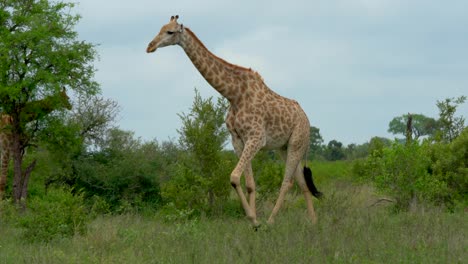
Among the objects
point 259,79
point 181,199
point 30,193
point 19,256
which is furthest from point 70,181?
point 19,256

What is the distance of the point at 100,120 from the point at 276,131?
1360cm

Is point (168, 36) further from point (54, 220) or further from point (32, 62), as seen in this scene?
point (32, 62)

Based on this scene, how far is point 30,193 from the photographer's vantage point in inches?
937

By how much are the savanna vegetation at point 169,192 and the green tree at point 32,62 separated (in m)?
0.04

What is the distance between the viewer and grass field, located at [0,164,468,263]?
31.5 ft

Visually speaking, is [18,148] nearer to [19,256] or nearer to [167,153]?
[167,153]

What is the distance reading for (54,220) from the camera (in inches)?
519

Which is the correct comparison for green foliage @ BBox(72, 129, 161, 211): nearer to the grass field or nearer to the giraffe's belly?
the grass field

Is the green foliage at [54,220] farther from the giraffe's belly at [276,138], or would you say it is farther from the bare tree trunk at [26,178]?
the bare tree trunk at [26,178]

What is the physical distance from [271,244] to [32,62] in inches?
527

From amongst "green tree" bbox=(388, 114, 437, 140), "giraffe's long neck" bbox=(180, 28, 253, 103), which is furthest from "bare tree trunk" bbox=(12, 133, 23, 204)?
"green tree" bbox=(388, 114, 437, 140)

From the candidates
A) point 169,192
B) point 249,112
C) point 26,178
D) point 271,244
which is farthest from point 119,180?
point 271,244

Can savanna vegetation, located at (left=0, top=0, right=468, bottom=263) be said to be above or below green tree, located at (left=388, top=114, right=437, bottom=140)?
below

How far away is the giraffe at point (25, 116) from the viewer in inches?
855
